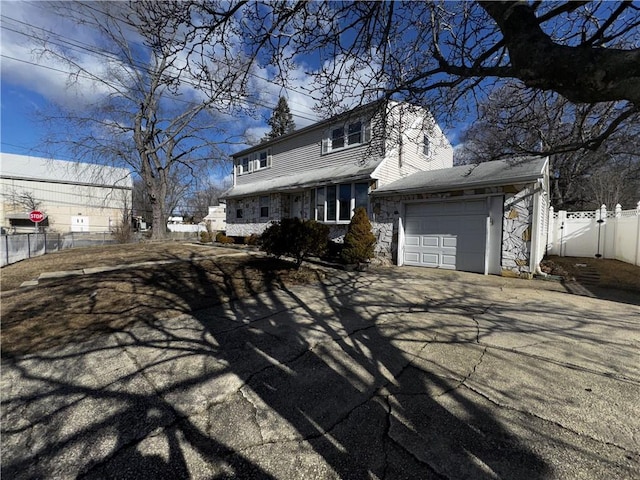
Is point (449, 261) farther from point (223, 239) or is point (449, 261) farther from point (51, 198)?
point (51, 198)

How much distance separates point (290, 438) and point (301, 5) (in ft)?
15.1

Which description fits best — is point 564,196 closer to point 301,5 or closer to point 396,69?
point 396,69

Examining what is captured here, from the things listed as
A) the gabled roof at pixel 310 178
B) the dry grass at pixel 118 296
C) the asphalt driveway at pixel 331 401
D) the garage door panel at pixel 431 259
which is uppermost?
the gabled roof at pixel 310 178

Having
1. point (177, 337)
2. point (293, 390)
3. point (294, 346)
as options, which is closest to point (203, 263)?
point (177, 337)

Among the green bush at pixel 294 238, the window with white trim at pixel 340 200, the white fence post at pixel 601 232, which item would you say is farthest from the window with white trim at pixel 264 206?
the white fence post at pixel 601 232

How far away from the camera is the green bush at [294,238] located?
6.94 m

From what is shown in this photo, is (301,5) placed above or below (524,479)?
above

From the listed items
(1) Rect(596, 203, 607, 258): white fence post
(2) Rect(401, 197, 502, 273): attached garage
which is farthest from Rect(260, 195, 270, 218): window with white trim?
(1) Rect(596, 203, 607, 258): white fence post

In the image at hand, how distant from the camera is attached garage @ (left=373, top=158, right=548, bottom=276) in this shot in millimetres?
7234

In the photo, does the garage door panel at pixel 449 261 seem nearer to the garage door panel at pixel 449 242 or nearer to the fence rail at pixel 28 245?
the garage door panel at pixel 449 242

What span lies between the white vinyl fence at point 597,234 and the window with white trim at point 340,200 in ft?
28.4

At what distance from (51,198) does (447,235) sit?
1777 inches

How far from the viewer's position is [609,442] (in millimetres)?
1817

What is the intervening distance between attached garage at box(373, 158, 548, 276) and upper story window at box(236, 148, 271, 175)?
27.7ft
